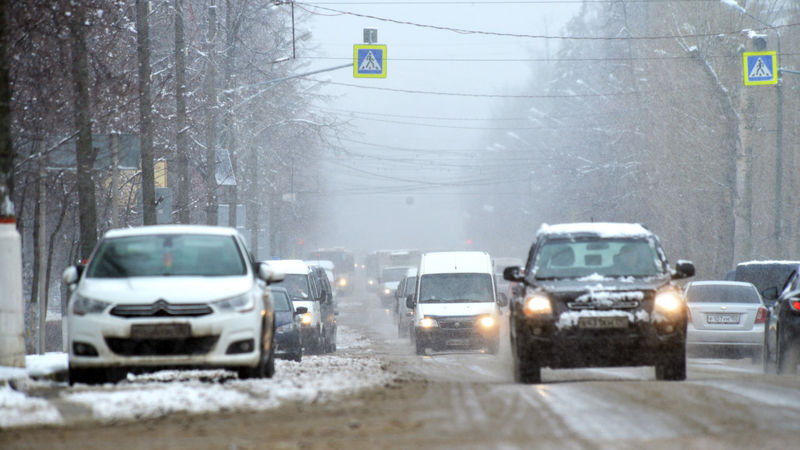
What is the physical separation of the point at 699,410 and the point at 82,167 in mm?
12283

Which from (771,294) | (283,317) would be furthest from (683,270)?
(283,317)

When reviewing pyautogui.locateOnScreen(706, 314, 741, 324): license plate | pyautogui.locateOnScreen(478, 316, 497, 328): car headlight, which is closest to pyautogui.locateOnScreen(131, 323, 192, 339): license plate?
pyautogui.locateOnScreen(706, 314, 741, 324): license plate

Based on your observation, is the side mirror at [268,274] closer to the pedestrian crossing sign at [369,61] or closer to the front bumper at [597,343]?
the front bumper at [597,343]

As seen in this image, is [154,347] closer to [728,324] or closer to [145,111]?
[145,111]

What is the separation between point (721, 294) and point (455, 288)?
6263mm

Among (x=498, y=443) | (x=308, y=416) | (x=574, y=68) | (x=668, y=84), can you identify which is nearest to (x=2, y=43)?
(x=308, y=416)

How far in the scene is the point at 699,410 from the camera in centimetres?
1012

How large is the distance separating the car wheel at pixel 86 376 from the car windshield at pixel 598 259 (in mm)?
4659

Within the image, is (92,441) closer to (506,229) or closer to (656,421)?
(656,421)

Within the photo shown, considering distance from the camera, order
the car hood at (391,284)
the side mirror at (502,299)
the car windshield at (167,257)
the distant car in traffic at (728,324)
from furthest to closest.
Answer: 1. the car hood at (391,284)
2. the side mirror at (502,299)
3. the distant car in traffic at (728,324)
4. the car windshield at (167,257)

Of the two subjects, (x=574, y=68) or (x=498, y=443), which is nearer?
(x=498, y=443)

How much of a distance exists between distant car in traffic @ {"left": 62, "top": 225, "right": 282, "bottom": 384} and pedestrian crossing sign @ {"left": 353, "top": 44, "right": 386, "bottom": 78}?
826 inches

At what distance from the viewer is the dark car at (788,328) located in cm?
1664

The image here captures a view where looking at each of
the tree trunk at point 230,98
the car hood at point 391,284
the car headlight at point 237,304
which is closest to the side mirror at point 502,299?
the tree trunk at point 230,98
